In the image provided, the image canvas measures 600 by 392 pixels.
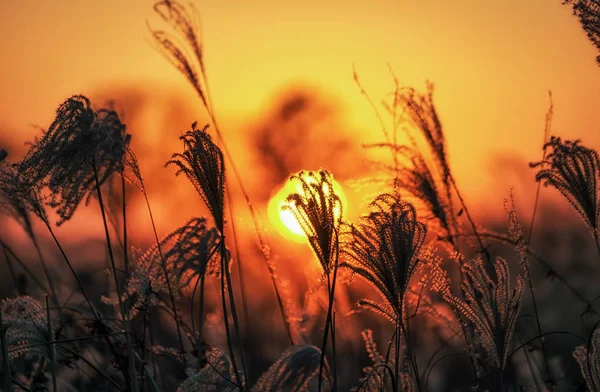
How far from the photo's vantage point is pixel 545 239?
10.6m

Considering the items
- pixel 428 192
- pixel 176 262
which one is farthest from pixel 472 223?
pixel 176 262

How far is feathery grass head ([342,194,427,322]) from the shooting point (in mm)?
3113

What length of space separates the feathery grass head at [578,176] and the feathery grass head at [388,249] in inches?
32.2

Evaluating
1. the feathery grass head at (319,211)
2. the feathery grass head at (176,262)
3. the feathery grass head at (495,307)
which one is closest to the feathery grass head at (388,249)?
the feathery grass head at (319,211)

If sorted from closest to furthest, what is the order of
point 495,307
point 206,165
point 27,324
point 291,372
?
point 206,165 → point 495,307 → point 291,372 → point 27,324

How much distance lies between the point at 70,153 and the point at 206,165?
2.23 feet

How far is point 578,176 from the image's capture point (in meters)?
3.68

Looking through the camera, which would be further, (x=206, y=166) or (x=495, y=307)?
(x=495, y=307)

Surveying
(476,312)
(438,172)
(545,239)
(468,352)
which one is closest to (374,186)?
(438,172)

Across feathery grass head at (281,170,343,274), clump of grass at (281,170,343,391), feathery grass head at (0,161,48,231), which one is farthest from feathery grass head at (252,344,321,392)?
feathery grass head at (0,161,48,231)

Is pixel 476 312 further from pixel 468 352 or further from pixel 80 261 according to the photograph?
pixel 80 261

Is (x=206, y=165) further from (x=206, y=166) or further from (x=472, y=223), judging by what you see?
(x=472, y=223)

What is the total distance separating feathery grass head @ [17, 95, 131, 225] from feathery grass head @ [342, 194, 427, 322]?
1109mm

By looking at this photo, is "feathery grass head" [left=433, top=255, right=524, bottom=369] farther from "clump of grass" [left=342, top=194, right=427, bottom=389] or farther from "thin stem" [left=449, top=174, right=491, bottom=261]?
"thin stem" [left=449, top=174, right=491, bottom=261]
